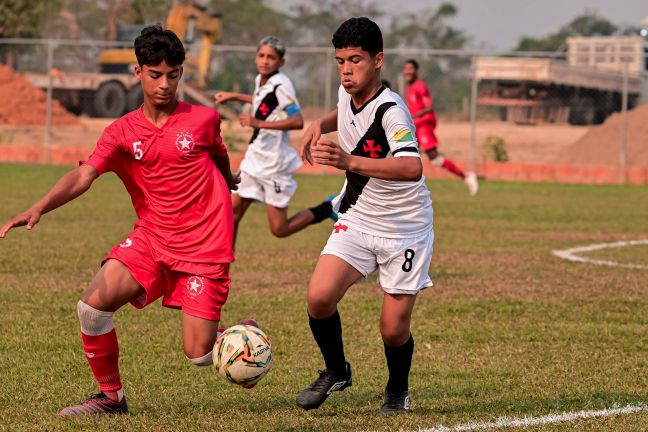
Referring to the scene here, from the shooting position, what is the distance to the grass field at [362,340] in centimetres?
581

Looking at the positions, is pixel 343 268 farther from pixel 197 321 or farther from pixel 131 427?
pixel 131 427

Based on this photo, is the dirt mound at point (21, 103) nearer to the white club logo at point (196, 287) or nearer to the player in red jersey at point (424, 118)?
the player in red jersey at point (424, 118)

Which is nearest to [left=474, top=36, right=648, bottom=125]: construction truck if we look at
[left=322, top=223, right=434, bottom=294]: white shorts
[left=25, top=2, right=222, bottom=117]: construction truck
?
[left=25, top=2, right=222, bottom=117]: construction truck

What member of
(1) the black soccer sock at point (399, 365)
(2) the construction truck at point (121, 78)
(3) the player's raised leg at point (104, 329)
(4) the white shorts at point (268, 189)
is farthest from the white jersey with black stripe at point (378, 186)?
(2) the construction truck at point (121, 78)

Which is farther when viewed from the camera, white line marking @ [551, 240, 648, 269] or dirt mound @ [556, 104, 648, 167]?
dirt mound @ [556, 104, 648, 167]

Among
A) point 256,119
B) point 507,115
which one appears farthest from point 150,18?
point 256,119

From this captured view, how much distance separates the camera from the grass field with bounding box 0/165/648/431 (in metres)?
5.81

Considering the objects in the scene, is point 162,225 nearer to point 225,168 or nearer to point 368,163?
point 225,168

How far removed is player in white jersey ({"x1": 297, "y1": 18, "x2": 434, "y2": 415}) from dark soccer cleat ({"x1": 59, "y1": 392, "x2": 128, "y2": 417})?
33.7 inches

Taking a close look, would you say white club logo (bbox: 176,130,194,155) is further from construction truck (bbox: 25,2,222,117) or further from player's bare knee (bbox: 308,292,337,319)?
construction truck (bbox: 25,2,222,117)

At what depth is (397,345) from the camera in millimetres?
5891

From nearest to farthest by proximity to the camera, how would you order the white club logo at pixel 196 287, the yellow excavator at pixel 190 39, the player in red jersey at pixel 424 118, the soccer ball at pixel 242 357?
the soccer ball at pixel 242 357 < the white club logo at pixel 196 287 < the player in red jersey at pixel 424 118 < the yellow excavator at pixel 190 39

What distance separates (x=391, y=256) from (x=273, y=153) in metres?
5.17

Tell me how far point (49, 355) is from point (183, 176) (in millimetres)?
1957
